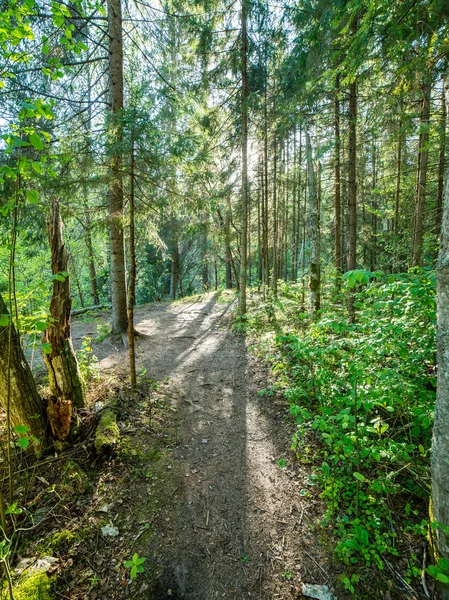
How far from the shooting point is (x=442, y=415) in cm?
194

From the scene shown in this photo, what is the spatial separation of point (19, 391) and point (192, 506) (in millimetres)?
2420

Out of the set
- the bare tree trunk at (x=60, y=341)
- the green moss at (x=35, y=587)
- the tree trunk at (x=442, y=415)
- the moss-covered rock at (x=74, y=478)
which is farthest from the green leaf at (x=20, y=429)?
the tree trunk at (x=442, y=415)

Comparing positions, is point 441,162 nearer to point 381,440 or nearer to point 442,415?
point 381,440

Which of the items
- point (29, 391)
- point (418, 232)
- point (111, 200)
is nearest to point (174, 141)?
point (111, 200)

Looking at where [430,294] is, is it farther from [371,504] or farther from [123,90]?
[123,90]

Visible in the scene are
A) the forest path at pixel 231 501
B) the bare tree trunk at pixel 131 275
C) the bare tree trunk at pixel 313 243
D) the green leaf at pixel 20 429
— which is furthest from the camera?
the bare tree trunk at pixel 313 243

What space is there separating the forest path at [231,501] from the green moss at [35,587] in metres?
0.72

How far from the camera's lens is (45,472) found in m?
3.07

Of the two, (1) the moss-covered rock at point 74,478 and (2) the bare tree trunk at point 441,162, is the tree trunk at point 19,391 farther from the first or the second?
(2) the bare tree trunk at point 441,162

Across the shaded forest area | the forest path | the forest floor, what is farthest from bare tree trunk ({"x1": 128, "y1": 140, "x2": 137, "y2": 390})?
the forest path

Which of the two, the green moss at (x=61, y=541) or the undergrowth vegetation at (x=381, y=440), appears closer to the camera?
the green moss at (x=61, y=541)

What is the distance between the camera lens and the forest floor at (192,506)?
2.34 m

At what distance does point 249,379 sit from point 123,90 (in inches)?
298

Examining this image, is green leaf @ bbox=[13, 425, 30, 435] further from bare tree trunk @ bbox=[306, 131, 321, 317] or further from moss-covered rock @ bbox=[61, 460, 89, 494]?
bare tree trunk @ bbox=[306, 131, 321, 317]
